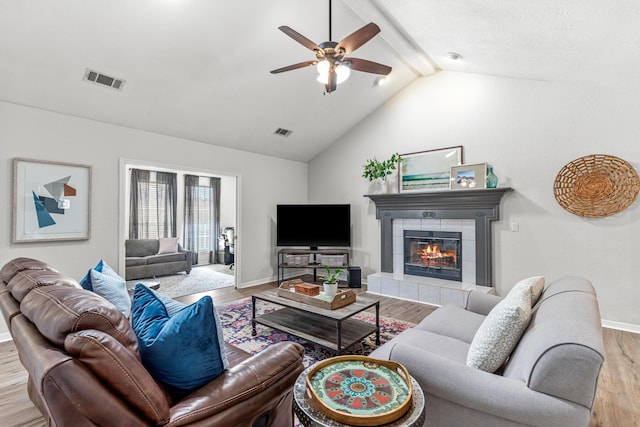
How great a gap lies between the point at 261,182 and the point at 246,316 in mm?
2646

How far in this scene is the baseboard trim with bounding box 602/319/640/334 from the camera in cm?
342

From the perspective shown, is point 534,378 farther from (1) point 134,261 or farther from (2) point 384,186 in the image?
(1) point 134,261

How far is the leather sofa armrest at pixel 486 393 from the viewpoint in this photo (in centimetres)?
118

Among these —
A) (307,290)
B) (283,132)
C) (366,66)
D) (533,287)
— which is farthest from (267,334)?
(283,132)

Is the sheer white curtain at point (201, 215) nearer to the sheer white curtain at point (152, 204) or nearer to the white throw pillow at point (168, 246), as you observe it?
the sheer white curtain at point (152, 204)

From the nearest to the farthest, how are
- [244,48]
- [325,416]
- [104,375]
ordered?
[104,375], [325,416], [244,48]

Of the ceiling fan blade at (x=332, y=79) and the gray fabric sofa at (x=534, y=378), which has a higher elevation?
the ceiling fan blade at (x=332, y=79)

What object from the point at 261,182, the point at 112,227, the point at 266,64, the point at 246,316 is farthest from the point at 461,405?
the point at 261,182

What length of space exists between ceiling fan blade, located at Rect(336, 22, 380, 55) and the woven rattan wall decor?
2.99m

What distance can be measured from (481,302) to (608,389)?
3.26 ft

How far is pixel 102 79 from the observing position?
10.9ft

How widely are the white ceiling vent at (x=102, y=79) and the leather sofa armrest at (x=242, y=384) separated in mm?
3384

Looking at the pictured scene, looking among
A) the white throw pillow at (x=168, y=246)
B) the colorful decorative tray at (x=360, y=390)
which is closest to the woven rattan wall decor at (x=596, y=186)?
the colorful decorative tray at (x=360, y=390)

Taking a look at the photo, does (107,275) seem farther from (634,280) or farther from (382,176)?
(634,280)
